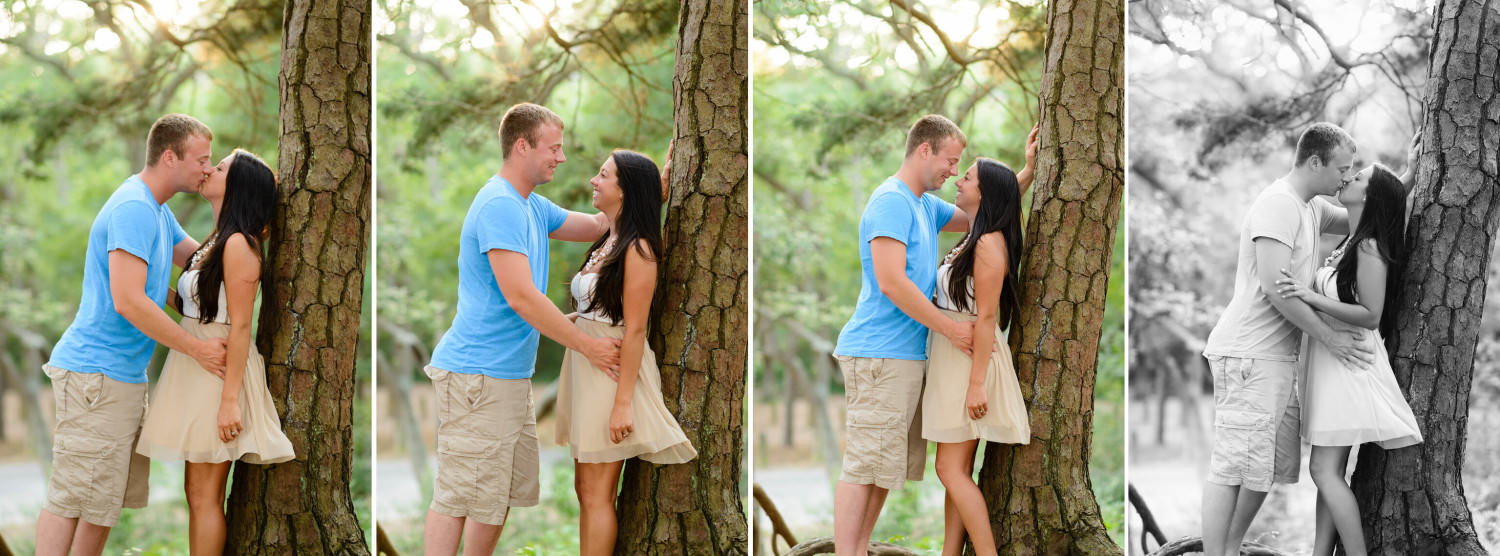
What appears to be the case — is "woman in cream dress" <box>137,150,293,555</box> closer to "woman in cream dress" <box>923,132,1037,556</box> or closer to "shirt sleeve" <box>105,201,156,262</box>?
"shirt sleeve" <box>105,201,156,262</box>

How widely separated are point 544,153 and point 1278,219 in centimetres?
252

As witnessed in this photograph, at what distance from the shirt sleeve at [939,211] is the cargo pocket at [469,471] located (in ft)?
5.57

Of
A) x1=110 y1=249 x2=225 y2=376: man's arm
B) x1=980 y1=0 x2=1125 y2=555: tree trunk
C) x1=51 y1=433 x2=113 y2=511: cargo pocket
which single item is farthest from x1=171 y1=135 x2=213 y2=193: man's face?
x1=980 y1=0 x2=1125 y2=555: tree trunk

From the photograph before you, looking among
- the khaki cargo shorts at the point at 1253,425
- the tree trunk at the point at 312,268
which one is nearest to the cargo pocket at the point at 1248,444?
the khaki cargo shorts at the point at 1253,425

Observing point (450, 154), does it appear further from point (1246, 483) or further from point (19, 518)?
point (1246, 483)

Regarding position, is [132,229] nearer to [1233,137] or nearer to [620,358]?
[620,358]

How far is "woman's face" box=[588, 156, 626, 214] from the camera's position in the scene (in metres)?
3.38

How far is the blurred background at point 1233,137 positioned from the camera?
4.05 metres

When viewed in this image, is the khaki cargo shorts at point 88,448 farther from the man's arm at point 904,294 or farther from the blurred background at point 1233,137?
the blurred background at point 1233,137

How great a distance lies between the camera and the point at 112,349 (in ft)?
10.8

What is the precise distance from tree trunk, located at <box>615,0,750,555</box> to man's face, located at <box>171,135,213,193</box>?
157cm

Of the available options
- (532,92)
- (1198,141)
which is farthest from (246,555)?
(1198,141)

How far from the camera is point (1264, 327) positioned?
11.6 ft

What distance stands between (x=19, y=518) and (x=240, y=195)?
3.27 m
